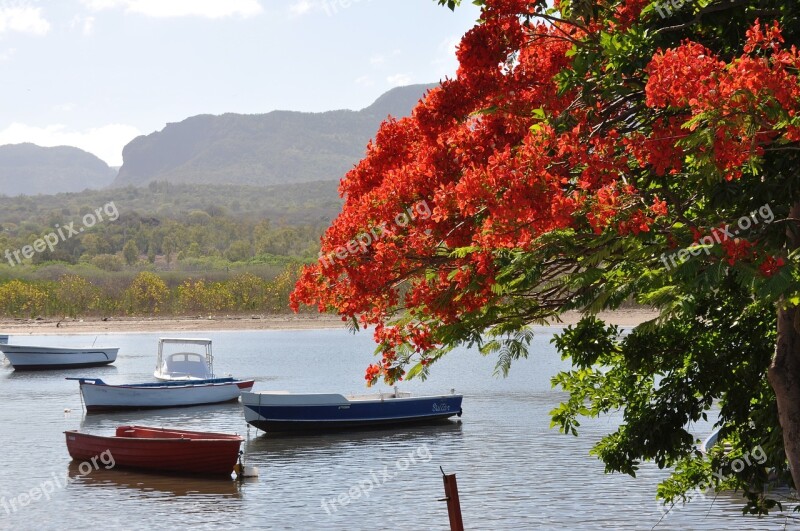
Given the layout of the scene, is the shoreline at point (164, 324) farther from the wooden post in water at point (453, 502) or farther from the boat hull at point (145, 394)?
the wooden post in water at point (453, 502)

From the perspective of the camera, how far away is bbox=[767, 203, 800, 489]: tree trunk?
30.5ft

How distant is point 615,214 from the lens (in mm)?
7531

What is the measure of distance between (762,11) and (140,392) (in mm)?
40606

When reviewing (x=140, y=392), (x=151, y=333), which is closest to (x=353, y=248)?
(x=140, y=392)

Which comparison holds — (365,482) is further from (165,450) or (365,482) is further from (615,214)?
(615,214)

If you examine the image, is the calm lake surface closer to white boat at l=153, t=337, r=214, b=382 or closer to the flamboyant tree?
white boat at l=153, t=337, r=214, b=382

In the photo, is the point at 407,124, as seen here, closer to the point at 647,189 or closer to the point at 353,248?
the point at 353,248

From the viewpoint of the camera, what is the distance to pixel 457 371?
70875 mm
